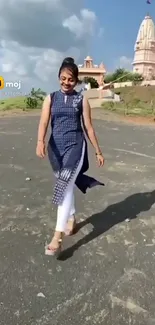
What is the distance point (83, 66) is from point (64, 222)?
52651mm

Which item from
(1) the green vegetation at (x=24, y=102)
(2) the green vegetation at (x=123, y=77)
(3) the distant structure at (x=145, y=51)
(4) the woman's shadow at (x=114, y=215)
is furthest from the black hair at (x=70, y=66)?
(3) the distant structure at (x=145, y=51)

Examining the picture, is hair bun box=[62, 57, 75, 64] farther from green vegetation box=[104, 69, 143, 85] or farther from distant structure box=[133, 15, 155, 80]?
distant structure box=[133, 15, 155, 80]

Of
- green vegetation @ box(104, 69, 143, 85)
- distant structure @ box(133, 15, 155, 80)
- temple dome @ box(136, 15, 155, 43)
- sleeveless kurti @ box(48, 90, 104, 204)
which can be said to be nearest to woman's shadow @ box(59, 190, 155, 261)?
sleeveless kurti @ box(48, 90, 104, 204)

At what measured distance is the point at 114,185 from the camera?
19.1 feet

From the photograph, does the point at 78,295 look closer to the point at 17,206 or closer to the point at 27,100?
the point at 17,206

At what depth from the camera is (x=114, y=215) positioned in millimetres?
4531

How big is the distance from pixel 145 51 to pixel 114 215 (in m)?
57.1

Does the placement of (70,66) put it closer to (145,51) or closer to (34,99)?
(34,99)

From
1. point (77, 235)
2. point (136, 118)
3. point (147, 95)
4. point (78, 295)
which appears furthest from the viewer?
point (147, 95)

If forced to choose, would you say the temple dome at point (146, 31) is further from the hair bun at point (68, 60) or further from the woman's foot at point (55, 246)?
the woman's foot at point (55, 246)


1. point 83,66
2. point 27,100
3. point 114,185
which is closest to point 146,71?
point 83,66

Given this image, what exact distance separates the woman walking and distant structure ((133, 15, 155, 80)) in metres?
52.3

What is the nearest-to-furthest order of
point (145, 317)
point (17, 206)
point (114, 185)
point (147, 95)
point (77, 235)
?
point (145, 317) → point (77, 235) → point (17, 206) → point (114, 185) → point (147, 95)

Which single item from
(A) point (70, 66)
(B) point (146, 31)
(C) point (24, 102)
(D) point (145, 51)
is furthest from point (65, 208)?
(B) point (146, 31)
